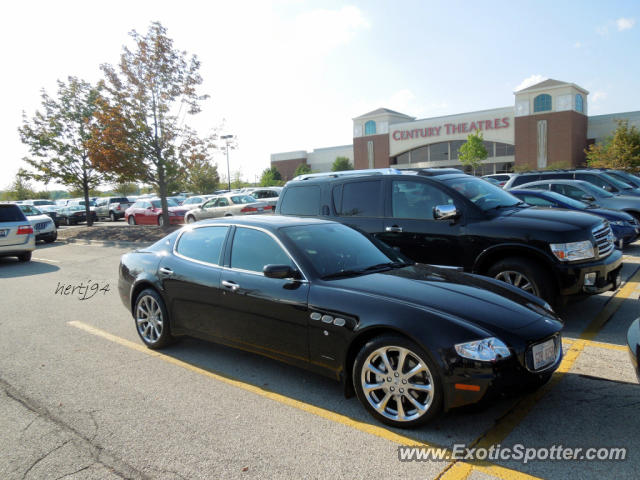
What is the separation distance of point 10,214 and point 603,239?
1486cm

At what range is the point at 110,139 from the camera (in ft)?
63.0

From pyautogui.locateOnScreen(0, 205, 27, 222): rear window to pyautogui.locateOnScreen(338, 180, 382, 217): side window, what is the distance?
11216 millimetres

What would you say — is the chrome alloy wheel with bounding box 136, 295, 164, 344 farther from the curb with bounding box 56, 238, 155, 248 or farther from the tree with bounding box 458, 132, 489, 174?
the tree with bounding box 458, 132, 489, 174

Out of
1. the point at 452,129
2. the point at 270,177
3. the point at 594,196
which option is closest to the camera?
the point at 594,196

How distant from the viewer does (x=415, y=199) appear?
6.71 m

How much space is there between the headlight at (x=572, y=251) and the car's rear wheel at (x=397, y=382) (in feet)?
10.3

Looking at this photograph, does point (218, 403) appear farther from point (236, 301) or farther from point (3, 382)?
point (3, 382)

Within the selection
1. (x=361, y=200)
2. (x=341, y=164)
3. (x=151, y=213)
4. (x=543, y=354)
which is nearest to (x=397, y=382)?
(x=543, y=354)

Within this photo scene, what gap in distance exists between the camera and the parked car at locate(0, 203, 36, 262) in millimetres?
13469

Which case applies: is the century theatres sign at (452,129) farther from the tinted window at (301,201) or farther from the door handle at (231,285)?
the door handle at (231,285)

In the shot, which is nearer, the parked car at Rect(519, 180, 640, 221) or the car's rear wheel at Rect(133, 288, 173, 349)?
the car's rear wheel at Rect(133, 288, 173, 349)

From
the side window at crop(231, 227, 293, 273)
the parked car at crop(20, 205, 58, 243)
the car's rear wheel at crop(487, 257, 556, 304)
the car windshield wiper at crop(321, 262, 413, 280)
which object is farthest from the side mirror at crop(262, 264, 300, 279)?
the parked car at crop(20, 205, 58, 243)

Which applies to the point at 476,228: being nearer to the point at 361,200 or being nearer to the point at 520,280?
the point at 520,280

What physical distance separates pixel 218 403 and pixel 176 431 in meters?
0.51
